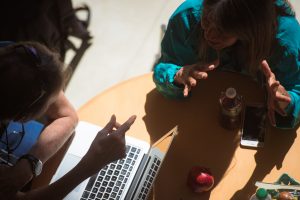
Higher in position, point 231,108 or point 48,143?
point 231,108

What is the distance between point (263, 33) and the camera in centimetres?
106

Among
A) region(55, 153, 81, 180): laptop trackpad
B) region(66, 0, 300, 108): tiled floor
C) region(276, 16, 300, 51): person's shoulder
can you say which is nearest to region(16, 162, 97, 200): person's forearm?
region(55, 153, 81, 180): laptop trackpad

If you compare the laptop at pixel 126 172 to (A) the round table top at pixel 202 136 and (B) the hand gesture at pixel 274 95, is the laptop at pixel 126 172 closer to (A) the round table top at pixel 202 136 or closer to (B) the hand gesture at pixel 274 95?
(A) the round table top at pixel 202 136

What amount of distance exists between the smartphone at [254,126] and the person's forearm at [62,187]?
0.51 metres

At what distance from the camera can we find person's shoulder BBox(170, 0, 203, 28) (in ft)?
3.96

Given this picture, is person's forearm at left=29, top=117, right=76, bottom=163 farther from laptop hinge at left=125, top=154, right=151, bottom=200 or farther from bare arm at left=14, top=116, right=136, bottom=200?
laptop hinge at left=125, top=154, right=151, bottom=200

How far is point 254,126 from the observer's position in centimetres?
122

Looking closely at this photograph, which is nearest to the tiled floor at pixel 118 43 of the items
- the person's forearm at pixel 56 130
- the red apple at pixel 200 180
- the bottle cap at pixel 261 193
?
the person's forearm at pixel 56 130

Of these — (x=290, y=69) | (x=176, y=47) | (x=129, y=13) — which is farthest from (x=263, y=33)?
(x=129, y=13)

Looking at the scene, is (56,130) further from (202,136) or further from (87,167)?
(202,136)

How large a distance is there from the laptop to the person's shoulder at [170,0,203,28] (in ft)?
1.15

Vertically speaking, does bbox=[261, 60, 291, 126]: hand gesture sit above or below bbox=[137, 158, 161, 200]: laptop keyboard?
above

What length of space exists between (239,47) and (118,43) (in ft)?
3.63

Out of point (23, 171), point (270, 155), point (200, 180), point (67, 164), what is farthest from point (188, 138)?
point (23, 171)
